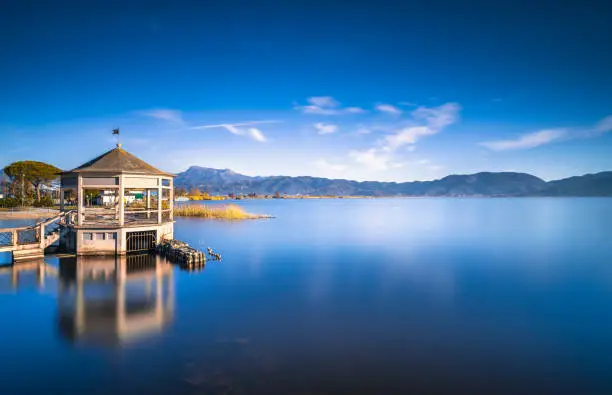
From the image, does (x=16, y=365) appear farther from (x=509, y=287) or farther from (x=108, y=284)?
(x=509, y=287)

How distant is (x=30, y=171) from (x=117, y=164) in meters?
54.7

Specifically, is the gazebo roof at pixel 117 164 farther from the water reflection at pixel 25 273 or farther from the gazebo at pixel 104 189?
the water reflection at pixel 25 273

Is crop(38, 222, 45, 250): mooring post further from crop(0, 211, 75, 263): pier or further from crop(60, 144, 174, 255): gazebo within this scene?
crop(60, 144, 174, 255): gazebo

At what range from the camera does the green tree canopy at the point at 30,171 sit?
62562 mm

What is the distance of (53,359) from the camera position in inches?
388

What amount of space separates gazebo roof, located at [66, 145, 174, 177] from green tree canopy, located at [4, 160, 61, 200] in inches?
1920

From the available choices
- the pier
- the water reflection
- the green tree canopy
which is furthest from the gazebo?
the green tree canopy

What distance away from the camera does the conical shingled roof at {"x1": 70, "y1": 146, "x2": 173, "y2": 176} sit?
21.1 m

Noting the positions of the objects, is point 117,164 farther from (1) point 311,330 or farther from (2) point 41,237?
(1) point 311,330

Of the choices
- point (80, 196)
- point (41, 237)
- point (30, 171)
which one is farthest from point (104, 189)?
point (30, 171)

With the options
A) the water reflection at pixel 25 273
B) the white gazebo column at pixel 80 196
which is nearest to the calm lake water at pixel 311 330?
the water reflection at pixel 25 273

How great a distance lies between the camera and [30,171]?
63125 millimetres

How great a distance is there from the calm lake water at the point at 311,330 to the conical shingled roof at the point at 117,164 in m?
5.48

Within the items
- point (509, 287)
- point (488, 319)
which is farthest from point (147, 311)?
point (509, 287)
